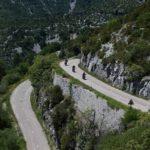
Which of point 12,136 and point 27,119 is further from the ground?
point 12,136

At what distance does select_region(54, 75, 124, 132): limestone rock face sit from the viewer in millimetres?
50406

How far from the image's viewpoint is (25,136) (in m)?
71.6

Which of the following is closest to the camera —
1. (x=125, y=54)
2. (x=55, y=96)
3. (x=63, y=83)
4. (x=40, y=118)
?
(x=125, y=54)

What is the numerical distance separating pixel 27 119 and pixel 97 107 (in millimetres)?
27169

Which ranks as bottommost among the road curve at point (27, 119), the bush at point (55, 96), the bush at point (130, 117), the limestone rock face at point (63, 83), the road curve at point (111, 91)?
the road curve at point (27, 119)

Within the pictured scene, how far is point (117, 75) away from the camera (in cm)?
6450

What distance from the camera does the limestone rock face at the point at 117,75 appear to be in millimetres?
57806

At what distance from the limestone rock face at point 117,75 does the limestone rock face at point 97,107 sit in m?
5.29

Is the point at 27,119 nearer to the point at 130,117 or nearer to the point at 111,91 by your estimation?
the point at 111,91

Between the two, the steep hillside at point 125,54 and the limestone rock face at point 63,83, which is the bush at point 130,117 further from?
the limestone rock face at point 63,83

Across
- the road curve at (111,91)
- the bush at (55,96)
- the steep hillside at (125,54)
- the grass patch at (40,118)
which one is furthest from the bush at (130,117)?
the bush at (55,96)

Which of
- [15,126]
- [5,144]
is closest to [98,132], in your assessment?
[5,144]

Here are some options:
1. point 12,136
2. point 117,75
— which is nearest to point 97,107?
point 117,75

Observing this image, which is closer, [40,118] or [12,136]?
[12,136]
